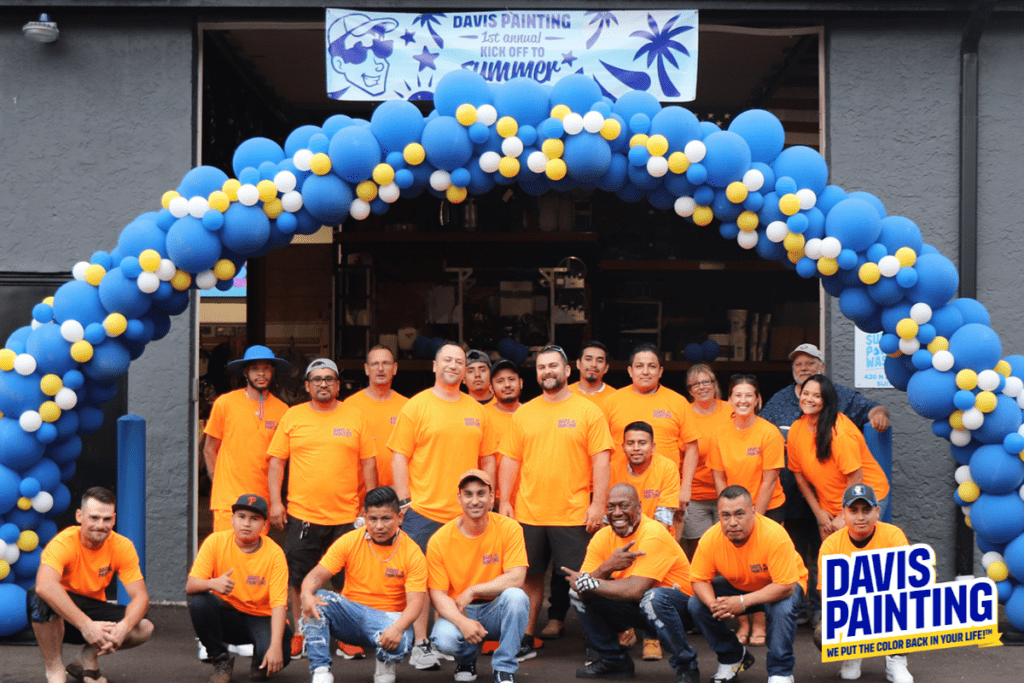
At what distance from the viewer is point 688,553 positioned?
7297 mm

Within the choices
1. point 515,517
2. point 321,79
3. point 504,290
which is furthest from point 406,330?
point 515,517

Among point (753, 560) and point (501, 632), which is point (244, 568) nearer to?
point (501, 632)

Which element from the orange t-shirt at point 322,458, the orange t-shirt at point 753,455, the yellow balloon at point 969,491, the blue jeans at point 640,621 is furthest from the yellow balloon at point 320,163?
the yellow balloon at point 969,491

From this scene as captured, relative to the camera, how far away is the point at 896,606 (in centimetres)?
528

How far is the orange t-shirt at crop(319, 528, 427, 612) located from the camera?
19.0 feet

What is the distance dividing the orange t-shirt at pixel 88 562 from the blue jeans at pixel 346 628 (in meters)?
1.09

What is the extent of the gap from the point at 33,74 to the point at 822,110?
6.09 m

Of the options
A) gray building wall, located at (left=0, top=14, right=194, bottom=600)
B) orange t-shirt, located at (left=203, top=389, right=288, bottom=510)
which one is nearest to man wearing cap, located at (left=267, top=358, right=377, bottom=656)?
orange t-shirt, located at (left=203, top=389, right=288, bottom=510)

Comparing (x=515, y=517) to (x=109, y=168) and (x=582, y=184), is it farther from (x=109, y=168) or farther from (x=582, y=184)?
(x=109, y=168)

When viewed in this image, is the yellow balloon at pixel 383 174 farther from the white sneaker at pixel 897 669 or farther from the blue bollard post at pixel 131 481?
the white sneaker at pixel 897 669

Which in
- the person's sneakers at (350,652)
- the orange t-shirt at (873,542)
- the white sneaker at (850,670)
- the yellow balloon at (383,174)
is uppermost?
the yellow balloon at (383,174)

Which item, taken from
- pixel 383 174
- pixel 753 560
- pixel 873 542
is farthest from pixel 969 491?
pixel 383 174

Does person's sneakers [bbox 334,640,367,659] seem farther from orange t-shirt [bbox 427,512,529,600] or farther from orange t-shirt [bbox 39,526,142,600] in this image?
orange t-shirt [bbox 39,526,142,600]

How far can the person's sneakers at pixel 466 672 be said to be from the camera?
19.2 ft
